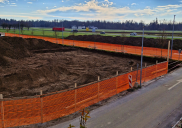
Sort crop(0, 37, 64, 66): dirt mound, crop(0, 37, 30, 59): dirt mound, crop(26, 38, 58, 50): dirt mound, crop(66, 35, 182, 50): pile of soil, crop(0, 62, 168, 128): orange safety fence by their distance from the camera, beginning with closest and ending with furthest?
crop(0, 62, 168, 128): orange safety fence
crop(0, 37, 64, 66): dirt mound
crop(0, 37, 30, 59): dirt mound
crop(26, 38, 58, 50): dirt mound
crop(66, 35, 182, 50): pile of soil

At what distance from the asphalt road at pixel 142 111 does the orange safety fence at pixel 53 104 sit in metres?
0.89

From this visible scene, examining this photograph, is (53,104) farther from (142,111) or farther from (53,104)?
(142,111)

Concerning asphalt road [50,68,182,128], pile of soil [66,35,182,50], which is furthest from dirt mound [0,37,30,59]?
pile of soil [66,35,182,50]

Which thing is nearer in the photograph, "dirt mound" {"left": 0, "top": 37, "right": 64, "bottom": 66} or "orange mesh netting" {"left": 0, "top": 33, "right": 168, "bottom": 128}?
"orange mesh netting" {"left": 0, "top": 33, "right": 168, "bottom": 128}

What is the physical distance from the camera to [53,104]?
995cm

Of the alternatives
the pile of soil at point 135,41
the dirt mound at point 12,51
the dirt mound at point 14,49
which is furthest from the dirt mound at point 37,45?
the pile of soil at point 135,41

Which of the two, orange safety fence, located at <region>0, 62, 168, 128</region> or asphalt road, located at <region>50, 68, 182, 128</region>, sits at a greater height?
orange safety fence, located at <region>0, 62, 168, 128</region>

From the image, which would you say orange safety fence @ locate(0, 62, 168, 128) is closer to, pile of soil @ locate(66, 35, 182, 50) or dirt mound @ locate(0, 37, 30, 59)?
dirt mound @ locate(0, 37, 30, 59)

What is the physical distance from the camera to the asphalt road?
9.38m

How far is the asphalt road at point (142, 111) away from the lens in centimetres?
938

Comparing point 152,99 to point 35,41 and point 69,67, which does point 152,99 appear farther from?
point 35,41

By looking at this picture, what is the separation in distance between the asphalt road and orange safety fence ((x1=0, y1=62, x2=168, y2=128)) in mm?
894

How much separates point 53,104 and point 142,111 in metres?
5.65

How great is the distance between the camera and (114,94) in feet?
43.9
